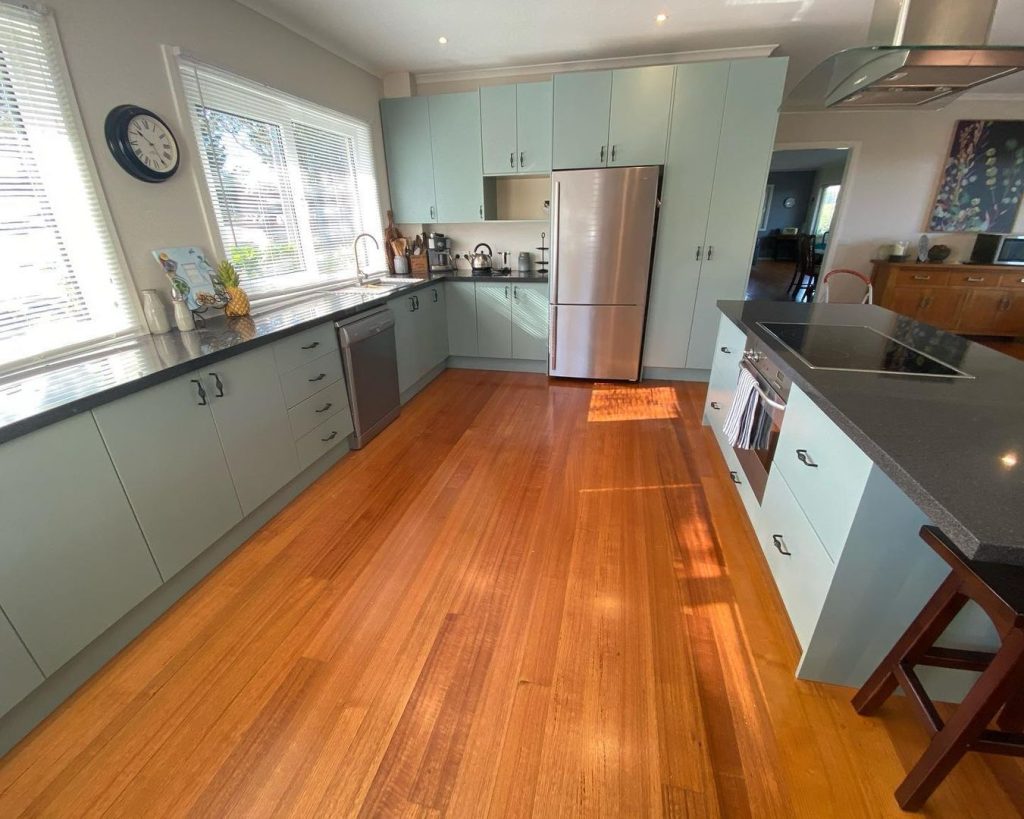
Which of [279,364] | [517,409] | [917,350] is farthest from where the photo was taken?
[517,409]

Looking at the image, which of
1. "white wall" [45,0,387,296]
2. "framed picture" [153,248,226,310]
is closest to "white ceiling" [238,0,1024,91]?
"white wall" [45,0,387,296]

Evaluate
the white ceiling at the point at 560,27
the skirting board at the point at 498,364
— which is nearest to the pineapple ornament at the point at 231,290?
the white ceiling at the point at 560,27

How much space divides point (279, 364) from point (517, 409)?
66.5 inches

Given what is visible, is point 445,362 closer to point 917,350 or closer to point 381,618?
point 381,618

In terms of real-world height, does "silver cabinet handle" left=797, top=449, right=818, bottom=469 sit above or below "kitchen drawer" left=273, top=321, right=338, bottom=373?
below

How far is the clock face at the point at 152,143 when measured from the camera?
6.17 ft

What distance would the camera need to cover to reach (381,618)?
1590mm

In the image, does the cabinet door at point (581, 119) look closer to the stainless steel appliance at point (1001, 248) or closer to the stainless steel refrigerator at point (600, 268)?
the stainless steel refrigerator at point (600, 268)

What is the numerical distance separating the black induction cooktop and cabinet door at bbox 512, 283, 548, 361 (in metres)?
2.02

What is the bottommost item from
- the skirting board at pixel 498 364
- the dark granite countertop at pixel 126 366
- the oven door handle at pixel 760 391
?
the skirting board at pixel 498 364

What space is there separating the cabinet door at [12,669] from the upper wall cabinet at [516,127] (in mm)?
3651

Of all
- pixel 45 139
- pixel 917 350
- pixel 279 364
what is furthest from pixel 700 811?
pixel 45 139

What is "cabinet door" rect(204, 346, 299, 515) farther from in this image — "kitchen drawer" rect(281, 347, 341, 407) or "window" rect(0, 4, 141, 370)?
"window" rect(0, 4, 141, 370)

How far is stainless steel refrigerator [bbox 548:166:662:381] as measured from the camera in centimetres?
317
